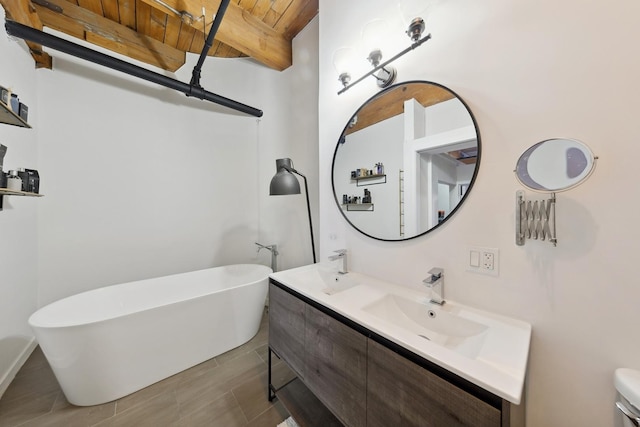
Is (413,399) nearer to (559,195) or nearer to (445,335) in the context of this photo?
(445,335)

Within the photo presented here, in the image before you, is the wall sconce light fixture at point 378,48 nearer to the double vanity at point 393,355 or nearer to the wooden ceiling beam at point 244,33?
the double vanity at point 393,355

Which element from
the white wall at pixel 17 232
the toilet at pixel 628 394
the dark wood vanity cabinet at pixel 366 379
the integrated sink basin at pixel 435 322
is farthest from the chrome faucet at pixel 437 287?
the white wall at pixel 17 232

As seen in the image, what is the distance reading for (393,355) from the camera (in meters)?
0.77

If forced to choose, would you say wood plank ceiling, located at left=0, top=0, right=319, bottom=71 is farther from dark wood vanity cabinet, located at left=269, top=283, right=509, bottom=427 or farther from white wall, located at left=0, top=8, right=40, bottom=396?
dark wood vanity cabinet, located at left=269, top=283, right=509, bottom=427

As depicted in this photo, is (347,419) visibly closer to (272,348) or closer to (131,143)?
(272,348)

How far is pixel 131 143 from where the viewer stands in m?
2.29

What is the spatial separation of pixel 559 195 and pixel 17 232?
3.40 m

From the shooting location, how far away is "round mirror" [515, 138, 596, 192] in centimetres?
73

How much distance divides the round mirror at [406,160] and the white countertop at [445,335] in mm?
343

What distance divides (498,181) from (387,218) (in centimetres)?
57

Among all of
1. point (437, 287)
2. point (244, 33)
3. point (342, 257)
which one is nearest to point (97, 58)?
point (244, 33)

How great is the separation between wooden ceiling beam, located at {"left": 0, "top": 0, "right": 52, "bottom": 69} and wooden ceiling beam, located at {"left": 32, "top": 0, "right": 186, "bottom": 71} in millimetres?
145

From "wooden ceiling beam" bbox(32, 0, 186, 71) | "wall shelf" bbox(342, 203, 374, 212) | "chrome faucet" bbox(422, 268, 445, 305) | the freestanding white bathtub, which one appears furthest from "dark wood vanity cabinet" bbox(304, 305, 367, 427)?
"wooden ceiling beam" bbox(32, 0, 186, 71)

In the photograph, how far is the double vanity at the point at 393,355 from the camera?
61 cm
